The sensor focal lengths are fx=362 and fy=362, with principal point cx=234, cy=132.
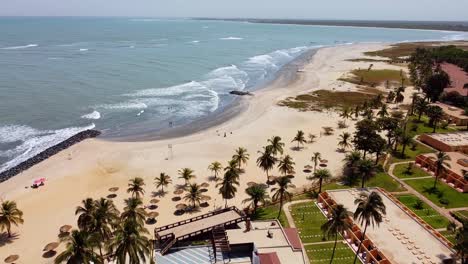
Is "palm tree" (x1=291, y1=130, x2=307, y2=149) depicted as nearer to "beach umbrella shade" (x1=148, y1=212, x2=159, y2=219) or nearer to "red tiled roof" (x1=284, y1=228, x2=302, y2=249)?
"red tiled roof" (x1=284, y1=228, x2=302, y2=249)

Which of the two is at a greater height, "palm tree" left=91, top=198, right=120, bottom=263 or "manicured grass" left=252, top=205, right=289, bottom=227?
"palm tree" left=91, top=198, right=120, bottom=263

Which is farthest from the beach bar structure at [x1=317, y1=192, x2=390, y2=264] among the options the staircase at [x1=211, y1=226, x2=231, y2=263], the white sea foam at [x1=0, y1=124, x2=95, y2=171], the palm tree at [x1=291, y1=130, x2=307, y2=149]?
the white sea foam at [x1=0, y1=124, x2=95, y2=171]

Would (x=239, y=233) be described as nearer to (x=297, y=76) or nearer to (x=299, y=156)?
(x=299, y=156)

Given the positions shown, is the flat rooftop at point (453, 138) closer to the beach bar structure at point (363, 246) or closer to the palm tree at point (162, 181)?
the beach bar structure at point (363, 246)

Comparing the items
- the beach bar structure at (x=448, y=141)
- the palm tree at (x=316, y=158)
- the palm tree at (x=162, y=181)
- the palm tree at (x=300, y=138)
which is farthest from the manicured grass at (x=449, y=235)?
the palm tree at (x=162, y=181)

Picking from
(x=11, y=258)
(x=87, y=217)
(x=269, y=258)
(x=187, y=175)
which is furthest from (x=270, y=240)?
(x=11, y=258)

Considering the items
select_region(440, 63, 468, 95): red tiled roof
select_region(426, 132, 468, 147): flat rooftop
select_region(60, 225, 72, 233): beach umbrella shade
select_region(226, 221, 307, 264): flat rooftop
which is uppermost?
select_region(440, 63, 468, 95): red tiled roof
